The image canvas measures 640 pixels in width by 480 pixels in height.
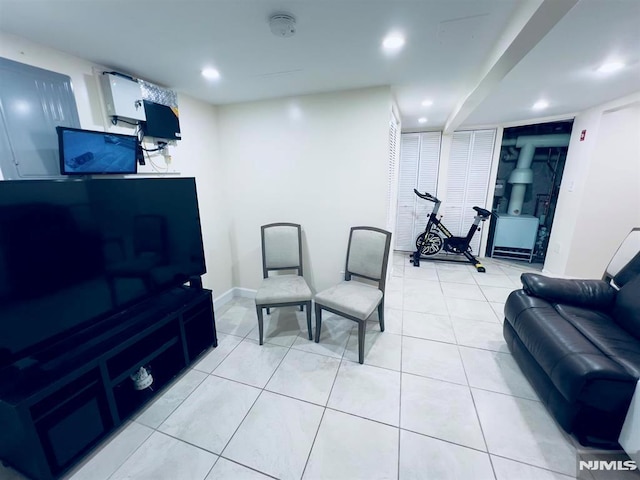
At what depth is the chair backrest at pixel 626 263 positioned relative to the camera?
1878 millimetres

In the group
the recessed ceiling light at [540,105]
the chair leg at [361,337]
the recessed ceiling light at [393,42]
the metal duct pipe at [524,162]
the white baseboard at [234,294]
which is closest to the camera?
the recessed ceiling light at [393,42]

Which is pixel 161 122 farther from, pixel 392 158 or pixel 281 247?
pixel 392 158

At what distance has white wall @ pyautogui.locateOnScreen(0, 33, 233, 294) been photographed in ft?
4.92

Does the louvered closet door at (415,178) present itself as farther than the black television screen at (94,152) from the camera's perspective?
Yes

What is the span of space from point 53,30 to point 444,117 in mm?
3928

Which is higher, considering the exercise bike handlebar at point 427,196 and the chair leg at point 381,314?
the exercise bike handlebar at point 427,196

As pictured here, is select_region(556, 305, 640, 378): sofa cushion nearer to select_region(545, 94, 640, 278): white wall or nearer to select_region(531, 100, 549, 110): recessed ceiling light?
select_region(545, 94, 640, 278): white wall

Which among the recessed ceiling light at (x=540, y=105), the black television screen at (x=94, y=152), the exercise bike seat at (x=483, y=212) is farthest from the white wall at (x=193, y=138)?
the exercise bike seat at (x=483, y=212)

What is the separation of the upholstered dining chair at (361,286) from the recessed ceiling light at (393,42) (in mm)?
1347

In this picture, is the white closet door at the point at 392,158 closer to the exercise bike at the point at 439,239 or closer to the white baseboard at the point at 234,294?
the exercise bike at the point at 439,239

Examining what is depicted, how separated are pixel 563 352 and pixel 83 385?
2.61m

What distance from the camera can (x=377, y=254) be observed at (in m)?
2.38

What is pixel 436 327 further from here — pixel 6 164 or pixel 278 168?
pixel 6 164

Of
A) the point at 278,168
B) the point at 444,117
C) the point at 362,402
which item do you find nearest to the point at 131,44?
the point at 278,168
